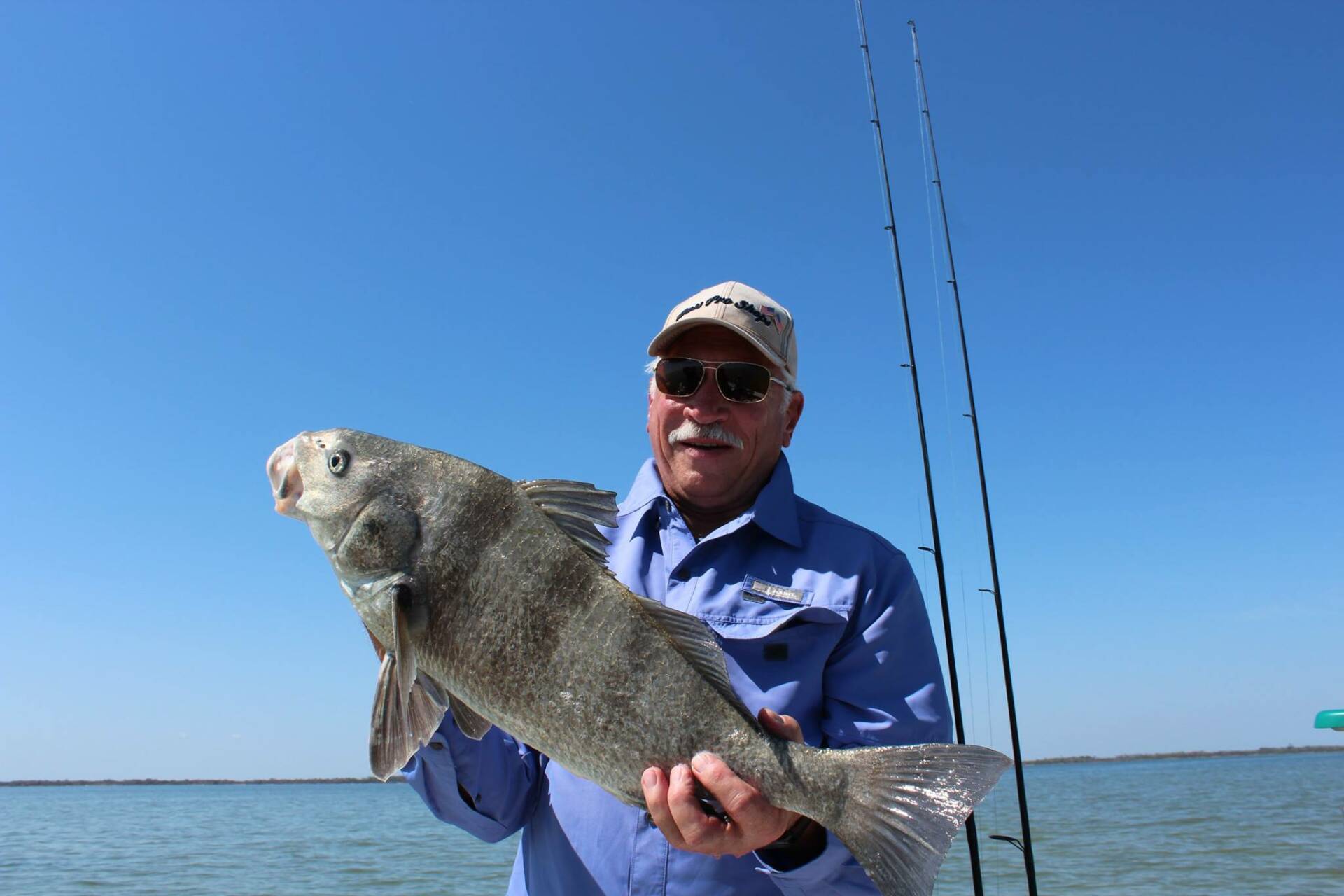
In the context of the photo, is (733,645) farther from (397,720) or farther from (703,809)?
(397,720)

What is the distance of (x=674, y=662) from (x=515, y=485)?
27.6 inches

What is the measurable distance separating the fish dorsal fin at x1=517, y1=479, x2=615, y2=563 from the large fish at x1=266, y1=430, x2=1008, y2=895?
0.16 feet

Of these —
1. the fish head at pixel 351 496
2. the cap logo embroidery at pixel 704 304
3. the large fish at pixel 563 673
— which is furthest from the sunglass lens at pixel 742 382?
the fish head at pixel 351 496

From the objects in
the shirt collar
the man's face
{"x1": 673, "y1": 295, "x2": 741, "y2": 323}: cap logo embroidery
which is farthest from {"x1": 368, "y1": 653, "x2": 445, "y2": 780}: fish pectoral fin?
{"x1": 673, "y1": 295, "x2": 741, "y2": 323}: cap logo embroidery

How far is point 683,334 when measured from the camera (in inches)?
143

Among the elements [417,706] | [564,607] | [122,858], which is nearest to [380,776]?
[417,706]

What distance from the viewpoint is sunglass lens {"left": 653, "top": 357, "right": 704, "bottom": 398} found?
3.47 m

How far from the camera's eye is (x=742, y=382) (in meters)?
3.47

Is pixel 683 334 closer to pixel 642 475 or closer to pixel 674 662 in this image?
pixel 642 475

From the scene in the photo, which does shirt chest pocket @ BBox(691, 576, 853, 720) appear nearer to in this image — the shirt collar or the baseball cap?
the shirt collar

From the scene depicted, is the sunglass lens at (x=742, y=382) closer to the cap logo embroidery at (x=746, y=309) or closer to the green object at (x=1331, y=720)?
the cap logo embroidery at (x=746, y=309)

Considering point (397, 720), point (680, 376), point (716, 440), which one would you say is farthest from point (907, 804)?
point (680, 376)

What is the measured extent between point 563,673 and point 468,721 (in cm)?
37

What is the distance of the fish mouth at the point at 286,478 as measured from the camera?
256 centimetres
